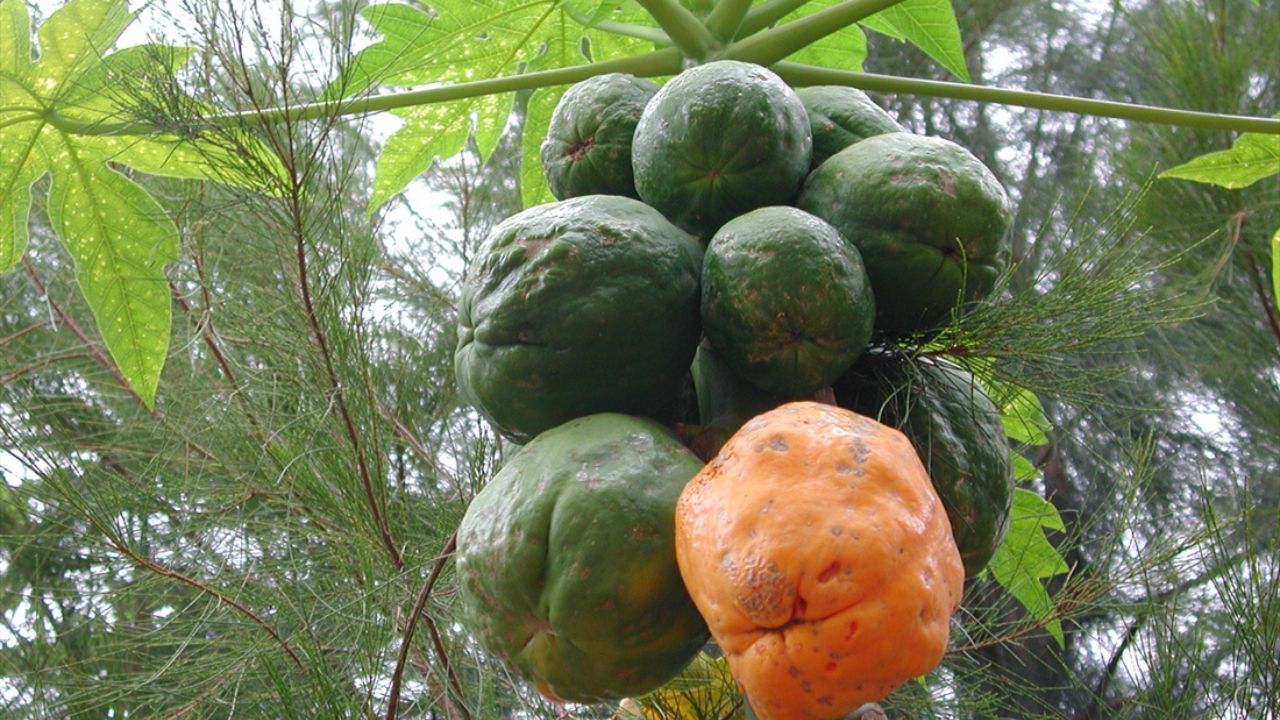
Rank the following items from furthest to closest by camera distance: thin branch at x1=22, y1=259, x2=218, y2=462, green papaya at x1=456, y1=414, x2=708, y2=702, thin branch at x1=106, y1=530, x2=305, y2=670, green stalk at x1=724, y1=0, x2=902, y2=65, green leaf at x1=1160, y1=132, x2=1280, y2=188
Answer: thin branch at x1=22, y1=259, x2=218, y2=462, green leaf at x1=1160, y1=132, x2=1280, y2=188, thin branch at x1=106, y1=530, x2=305, y2=670, green stalk at x1=724, y1=0, x2=902, y2=65, green papaya at x1=456, y1=414, x2=708, y2=702

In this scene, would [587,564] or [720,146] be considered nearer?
[587,564]

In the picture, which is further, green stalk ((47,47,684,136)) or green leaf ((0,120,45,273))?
green leaf ((0,120,45,273))

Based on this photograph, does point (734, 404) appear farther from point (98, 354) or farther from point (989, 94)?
point (98, 354)

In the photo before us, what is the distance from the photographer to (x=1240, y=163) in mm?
2293

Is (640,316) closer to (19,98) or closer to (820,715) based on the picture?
(820,715)

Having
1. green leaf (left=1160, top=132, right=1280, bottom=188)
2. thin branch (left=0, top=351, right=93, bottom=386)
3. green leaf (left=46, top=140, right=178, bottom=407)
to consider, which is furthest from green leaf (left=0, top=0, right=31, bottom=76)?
green leaf (left=1160, top=132, right=1280, bottom=188)

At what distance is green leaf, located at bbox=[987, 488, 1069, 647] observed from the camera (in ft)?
5.91

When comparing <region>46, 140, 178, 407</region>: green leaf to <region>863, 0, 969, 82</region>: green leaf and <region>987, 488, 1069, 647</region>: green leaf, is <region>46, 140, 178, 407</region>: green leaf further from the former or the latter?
<region>987, 488, 1069, 647</region>: green leaf

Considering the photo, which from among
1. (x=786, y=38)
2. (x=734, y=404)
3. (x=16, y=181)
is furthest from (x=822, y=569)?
(x=16, y=181)

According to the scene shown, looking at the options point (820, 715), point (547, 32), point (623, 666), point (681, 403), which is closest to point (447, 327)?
point (547, 32)

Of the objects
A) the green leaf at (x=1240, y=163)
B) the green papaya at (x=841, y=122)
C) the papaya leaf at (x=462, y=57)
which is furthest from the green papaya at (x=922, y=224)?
the green leaf at (x=1240, y=163)

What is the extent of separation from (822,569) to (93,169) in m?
1.48

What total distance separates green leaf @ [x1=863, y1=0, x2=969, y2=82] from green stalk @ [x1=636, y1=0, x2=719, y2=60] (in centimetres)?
45

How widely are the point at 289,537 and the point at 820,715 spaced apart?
4.48 ft
